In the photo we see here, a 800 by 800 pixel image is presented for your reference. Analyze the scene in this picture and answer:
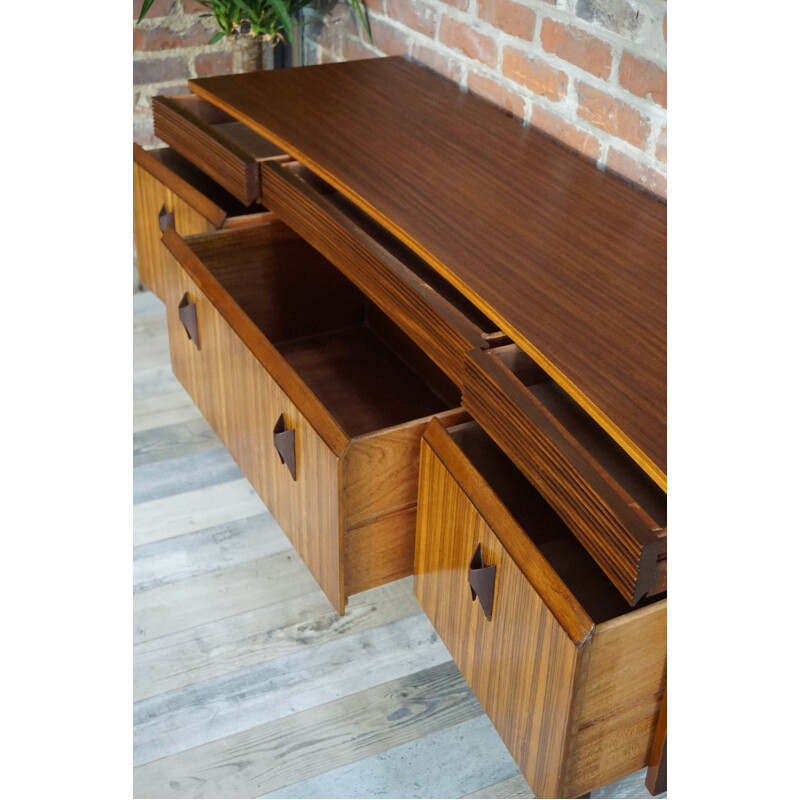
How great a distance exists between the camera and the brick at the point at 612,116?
3.74 ft

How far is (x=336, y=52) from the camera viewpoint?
192cm

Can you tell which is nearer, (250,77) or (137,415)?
(250,77)

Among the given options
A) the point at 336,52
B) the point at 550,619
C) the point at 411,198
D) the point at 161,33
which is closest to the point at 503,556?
the point at 550,619

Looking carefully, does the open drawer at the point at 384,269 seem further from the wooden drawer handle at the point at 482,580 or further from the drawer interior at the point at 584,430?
the wooden drawer handle at the point at 482,580

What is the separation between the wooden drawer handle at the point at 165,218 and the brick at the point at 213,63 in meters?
0.64

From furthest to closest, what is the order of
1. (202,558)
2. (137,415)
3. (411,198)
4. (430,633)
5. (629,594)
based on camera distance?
(137,415), (202,558), (430,633), (411,198), (629,594)

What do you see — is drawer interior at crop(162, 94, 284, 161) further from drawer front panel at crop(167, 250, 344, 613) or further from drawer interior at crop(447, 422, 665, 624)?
drawer interior at crop(447, 422, 665, 624)

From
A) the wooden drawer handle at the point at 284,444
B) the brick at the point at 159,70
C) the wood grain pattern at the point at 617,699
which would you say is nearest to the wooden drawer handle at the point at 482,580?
the wood grain pattern at the point at 617,699

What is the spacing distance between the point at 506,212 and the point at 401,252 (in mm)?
164

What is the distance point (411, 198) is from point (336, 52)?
0.99 metres

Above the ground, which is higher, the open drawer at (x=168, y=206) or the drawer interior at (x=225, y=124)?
the drawer interior at (x=225, y=124)

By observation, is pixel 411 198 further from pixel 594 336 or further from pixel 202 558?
pixel 202 558

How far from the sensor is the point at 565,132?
1.29 metres

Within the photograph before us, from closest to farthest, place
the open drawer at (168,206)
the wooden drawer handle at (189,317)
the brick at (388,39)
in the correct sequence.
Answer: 1. the wooden drawer handle at (189,317)
2. the open drawer at (168,206)
3. the brick at (388,39)
